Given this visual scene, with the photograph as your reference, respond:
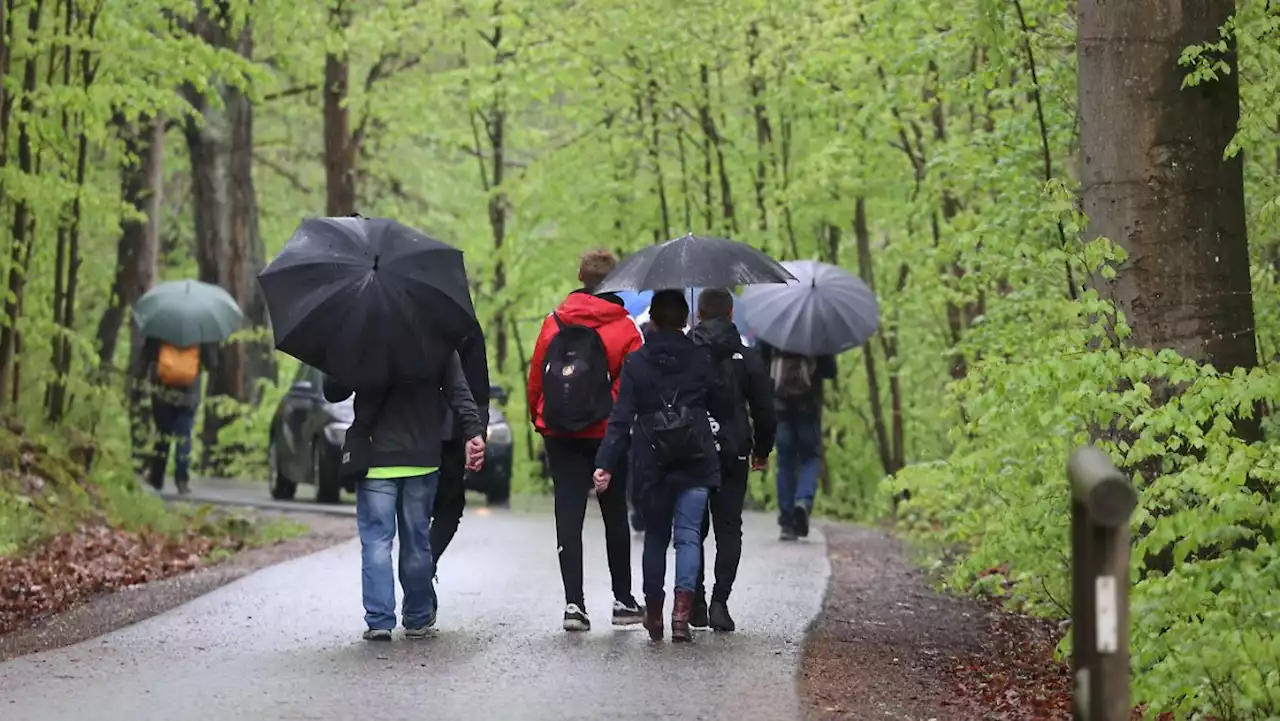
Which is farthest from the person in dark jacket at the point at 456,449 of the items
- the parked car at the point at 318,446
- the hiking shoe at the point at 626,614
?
the parked car at the point at 318,446

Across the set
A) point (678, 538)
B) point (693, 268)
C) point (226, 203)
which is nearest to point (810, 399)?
point (693, 268)

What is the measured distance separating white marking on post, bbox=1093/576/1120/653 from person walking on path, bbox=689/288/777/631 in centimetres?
489

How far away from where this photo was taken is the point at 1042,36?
41.0 ft

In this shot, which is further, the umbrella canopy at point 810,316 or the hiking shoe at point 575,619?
the umbrella canopy at point 810,316

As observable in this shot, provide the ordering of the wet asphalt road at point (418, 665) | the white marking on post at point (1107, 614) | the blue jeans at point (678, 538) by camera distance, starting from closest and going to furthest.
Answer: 1. the white marking on post at point (1107, 614)
2. the wet asphalt road at point (418, 665)
3. the blue jeans at point (678, 538)

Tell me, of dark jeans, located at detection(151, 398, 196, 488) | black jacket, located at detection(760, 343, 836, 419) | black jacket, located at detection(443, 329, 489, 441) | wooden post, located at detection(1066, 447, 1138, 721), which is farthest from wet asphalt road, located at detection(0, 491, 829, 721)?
dark jeans, located at detection(151, 398, 196, 488)

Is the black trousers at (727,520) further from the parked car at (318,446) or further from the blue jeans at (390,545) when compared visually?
the parked car at (318,446)

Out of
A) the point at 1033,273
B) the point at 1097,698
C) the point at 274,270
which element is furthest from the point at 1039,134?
the point at 1097,698

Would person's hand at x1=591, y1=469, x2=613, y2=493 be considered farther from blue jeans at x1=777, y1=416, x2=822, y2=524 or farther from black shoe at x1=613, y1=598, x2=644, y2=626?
blue jeans at x1=777, y1=416, x2=822, y2=524

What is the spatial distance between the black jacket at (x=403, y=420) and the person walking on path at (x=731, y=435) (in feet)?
4.74

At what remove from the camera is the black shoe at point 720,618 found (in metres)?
10.8

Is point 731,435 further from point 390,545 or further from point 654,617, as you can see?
point 390,545

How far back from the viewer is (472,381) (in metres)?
10.7

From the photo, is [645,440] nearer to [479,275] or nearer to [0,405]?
[0,405]
